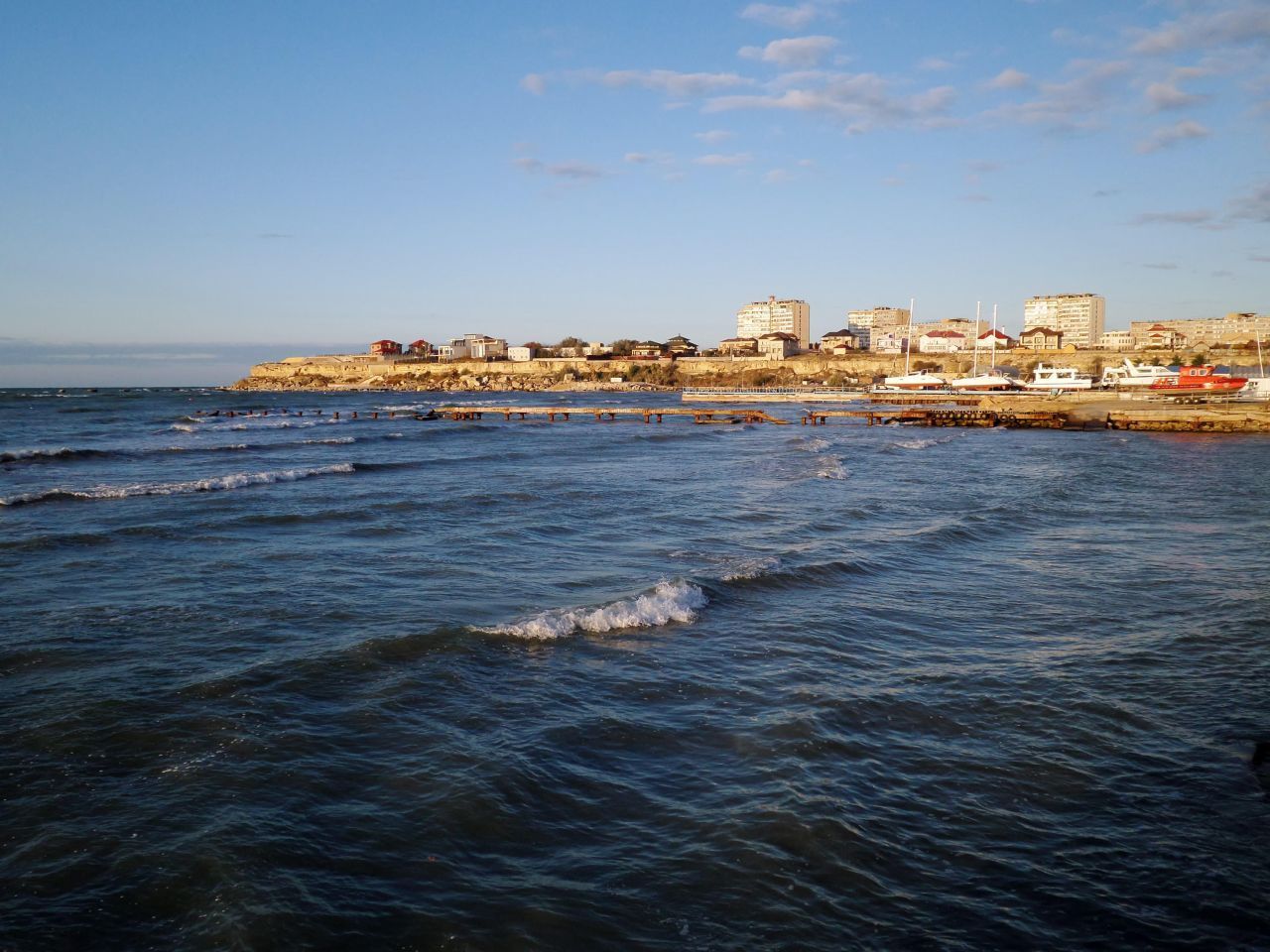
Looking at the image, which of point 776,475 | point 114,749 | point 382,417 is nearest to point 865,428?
point 776,475

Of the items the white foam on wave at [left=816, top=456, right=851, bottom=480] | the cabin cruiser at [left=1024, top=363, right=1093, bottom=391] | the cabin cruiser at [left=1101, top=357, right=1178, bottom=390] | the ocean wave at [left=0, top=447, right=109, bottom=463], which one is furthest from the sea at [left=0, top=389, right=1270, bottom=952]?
the cabin cruiser at [left=1024, top=363, right=1093, bottom=391]

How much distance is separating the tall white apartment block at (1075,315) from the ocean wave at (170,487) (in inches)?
6712

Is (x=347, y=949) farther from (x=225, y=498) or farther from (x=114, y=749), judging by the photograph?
(x=225, y=498)

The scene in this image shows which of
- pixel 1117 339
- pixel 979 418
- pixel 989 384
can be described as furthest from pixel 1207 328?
pixel 979 418

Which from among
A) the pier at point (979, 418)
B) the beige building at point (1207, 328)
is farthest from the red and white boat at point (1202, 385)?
the beige building at point (1207, 328)

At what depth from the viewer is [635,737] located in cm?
757

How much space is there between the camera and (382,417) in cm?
6438

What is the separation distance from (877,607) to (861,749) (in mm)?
4879

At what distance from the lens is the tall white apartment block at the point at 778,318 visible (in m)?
184

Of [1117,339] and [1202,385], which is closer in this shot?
[1202,385]

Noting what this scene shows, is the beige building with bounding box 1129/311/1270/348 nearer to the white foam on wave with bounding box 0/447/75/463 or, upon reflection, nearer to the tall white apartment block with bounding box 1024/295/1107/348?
the tall white apartment block with bounding box 1024/295/1107/348

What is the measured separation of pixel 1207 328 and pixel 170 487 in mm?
190844

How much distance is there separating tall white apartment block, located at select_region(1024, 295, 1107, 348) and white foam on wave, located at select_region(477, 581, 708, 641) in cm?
17761

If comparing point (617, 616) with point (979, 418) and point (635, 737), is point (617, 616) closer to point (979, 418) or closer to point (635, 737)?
point (635, 737)
